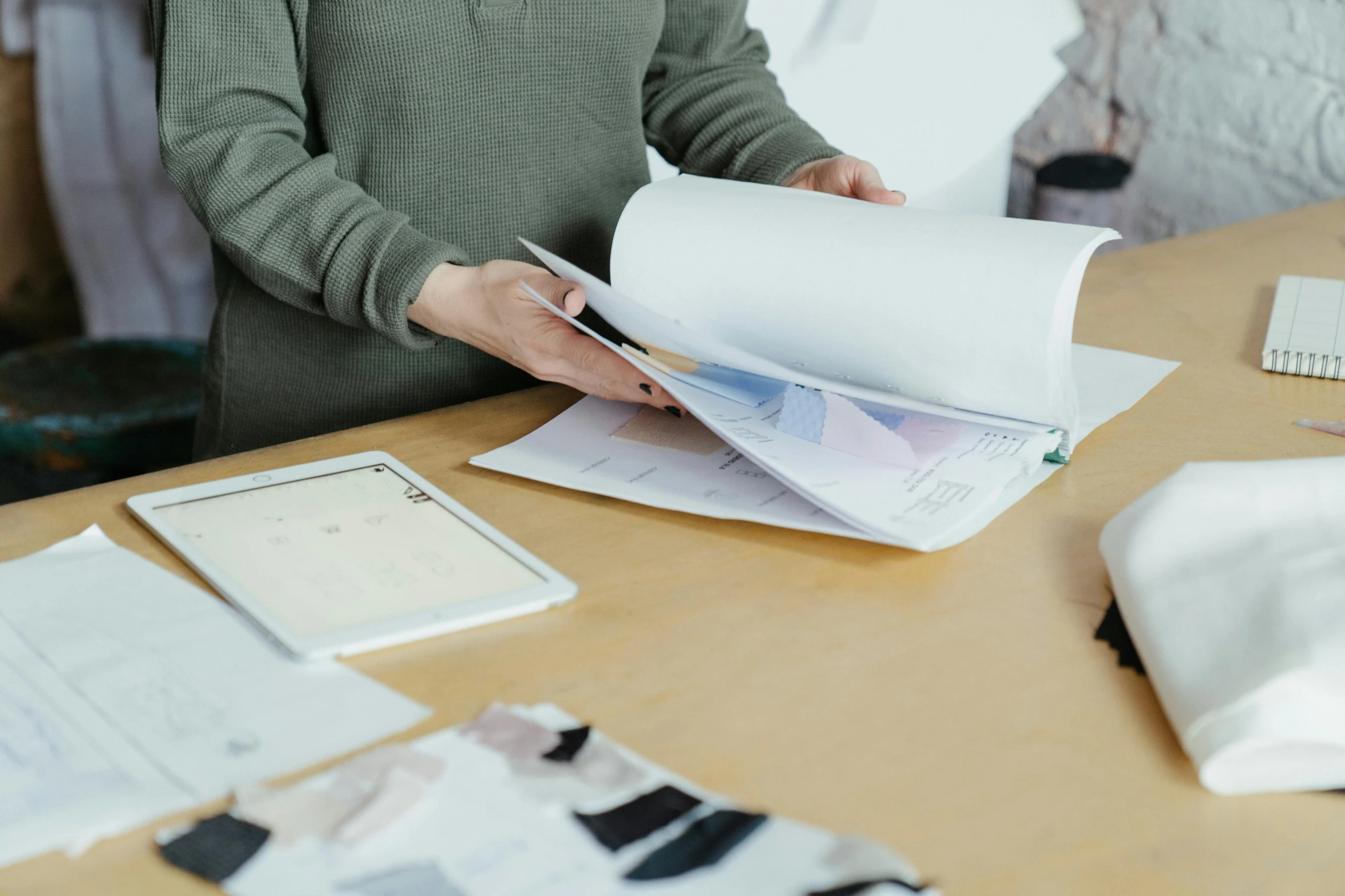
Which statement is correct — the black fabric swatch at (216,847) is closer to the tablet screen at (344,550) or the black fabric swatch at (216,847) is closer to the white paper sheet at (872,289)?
the tablet screen at (344,550)

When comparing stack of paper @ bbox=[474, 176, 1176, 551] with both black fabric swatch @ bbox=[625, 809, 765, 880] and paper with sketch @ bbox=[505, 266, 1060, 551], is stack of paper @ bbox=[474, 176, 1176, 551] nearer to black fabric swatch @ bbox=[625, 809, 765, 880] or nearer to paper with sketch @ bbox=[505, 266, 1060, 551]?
paper with sketch @ bbox=[505, 266, 1060, 551]

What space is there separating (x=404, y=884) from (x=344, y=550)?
261mm

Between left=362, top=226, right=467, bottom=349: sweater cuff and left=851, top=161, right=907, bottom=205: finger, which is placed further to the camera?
left=851, top=161, right=907, bottom=205: finger

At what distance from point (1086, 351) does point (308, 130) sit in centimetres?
67

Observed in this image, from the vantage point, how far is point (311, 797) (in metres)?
0.45

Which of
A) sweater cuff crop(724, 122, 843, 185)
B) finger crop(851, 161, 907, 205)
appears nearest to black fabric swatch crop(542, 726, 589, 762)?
finger crop(851, 161, 907, 205)

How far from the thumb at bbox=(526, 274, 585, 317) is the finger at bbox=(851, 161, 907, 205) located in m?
0.28

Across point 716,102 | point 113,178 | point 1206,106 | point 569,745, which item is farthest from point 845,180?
point 113,178

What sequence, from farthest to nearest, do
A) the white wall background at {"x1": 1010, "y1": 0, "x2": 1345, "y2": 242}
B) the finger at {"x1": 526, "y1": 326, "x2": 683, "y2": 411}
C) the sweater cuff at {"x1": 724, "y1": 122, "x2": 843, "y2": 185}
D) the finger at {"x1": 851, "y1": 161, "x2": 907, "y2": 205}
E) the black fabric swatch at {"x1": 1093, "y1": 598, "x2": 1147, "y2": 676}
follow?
the white wall background at {"x1": 1010, "y1": 0, "x2": 1345, "y2": 242} → the sweater cuff at {"x1": 724, "y1": 122, "x2": 843, "y2": 185} → the finger at {"x1": 851, "y1": 161, "x2": 907, "y2": 205} → the finger at {"x1": 526, "y1": 326, "x2": 683, "y2": 411} → the black fabric swatch at {"x1": 1093, "y1": 598, "x2": 1147, "y2": 676}

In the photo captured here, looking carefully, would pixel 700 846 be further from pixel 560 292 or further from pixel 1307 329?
pixel 1307 329

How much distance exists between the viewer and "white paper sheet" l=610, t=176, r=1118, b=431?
70 cm

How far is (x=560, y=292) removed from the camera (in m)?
0.75

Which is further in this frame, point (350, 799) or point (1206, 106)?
point (1206, 106)

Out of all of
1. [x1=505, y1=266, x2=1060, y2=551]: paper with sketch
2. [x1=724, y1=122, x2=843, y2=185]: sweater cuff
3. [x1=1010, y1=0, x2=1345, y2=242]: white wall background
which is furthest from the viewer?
[x1=1010, y1=0, x2=1345, y2=242]: white wall background
